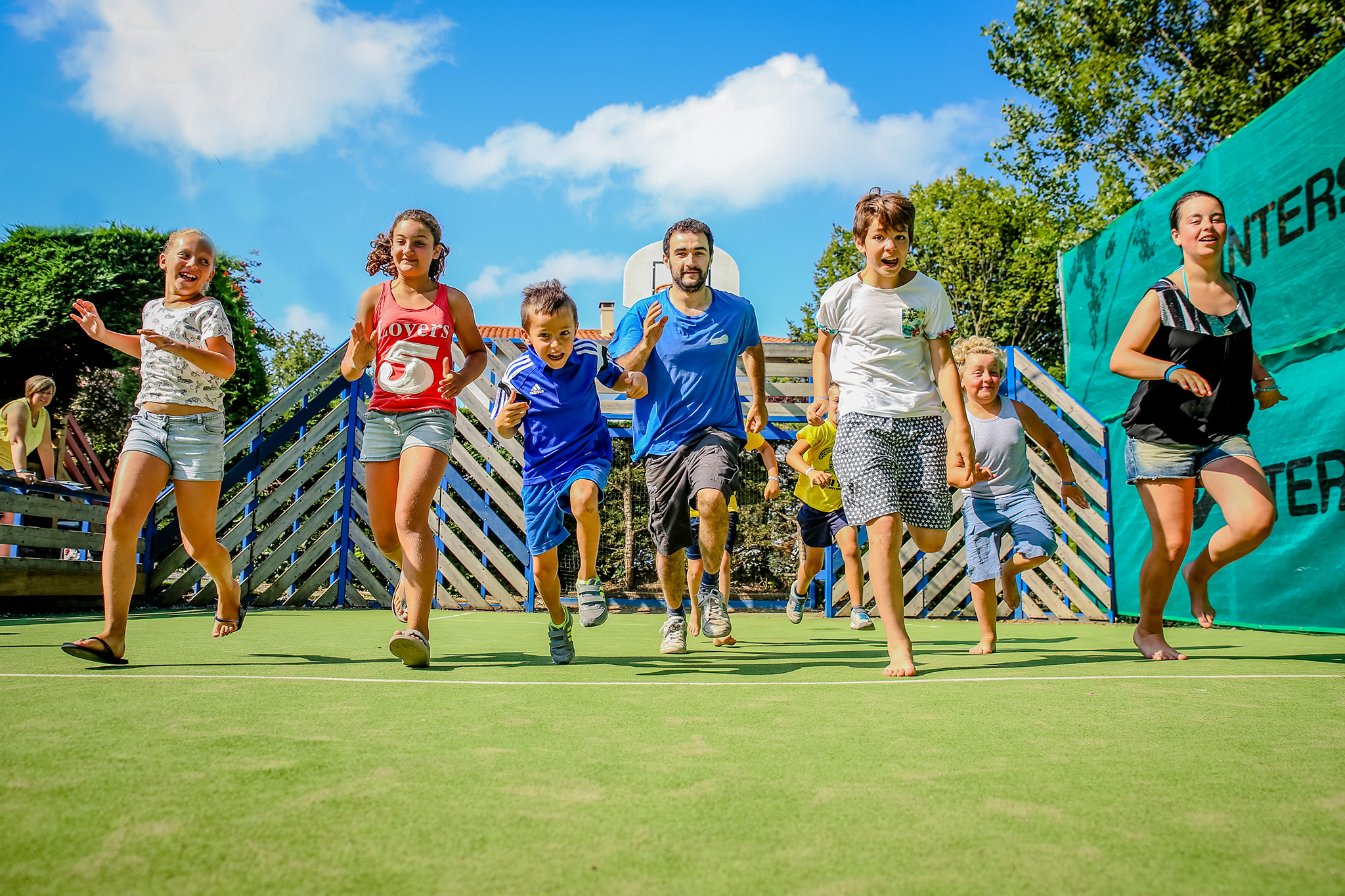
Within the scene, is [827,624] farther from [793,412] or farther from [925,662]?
[925,662]

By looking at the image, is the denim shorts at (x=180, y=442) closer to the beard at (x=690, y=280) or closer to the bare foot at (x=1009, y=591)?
the beard at (x=690, y=280)

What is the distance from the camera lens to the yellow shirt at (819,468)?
6688mm

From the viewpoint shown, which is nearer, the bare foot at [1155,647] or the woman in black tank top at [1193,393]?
the woman in black tank top at [1193,393]

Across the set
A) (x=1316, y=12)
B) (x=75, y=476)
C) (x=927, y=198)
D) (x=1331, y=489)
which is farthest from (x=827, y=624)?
(x=927, y=198)

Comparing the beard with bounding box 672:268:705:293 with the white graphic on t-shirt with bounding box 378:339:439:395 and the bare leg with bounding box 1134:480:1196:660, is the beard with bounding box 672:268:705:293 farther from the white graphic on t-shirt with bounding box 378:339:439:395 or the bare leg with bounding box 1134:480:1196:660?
the bare leg with bounding box 1134:480:1196:660

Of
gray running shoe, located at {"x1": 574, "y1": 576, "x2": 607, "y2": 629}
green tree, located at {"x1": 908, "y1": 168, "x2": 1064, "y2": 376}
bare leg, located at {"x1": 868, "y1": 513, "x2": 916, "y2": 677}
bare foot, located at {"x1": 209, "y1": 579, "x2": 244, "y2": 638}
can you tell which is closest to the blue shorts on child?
gray running shoe, located at {"x1": 574, "y1": 576, "x2": 607, "y2": 629}

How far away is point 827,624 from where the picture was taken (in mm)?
7633

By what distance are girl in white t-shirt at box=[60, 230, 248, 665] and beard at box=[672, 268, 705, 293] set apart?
214cm

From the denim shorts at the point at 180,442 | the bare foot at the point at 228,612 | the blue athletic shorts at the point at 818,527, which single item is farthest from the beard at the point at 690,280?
the blue athletic shorts at the point at 818,527

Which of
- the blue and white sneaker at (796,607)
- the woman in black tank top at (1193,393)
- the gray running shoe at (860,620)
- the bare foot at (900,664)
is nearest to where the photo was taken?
the bare foot at (900,664)

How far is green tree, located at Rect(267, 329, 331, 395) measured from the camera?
24.4 meters

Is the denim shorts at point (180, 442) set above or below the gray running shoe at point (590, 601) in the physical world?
above

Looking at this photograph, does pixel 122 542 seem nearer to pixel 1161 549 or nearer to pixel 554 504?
pixel 554 504

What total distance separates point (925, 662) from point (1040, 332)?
76.5 ft
